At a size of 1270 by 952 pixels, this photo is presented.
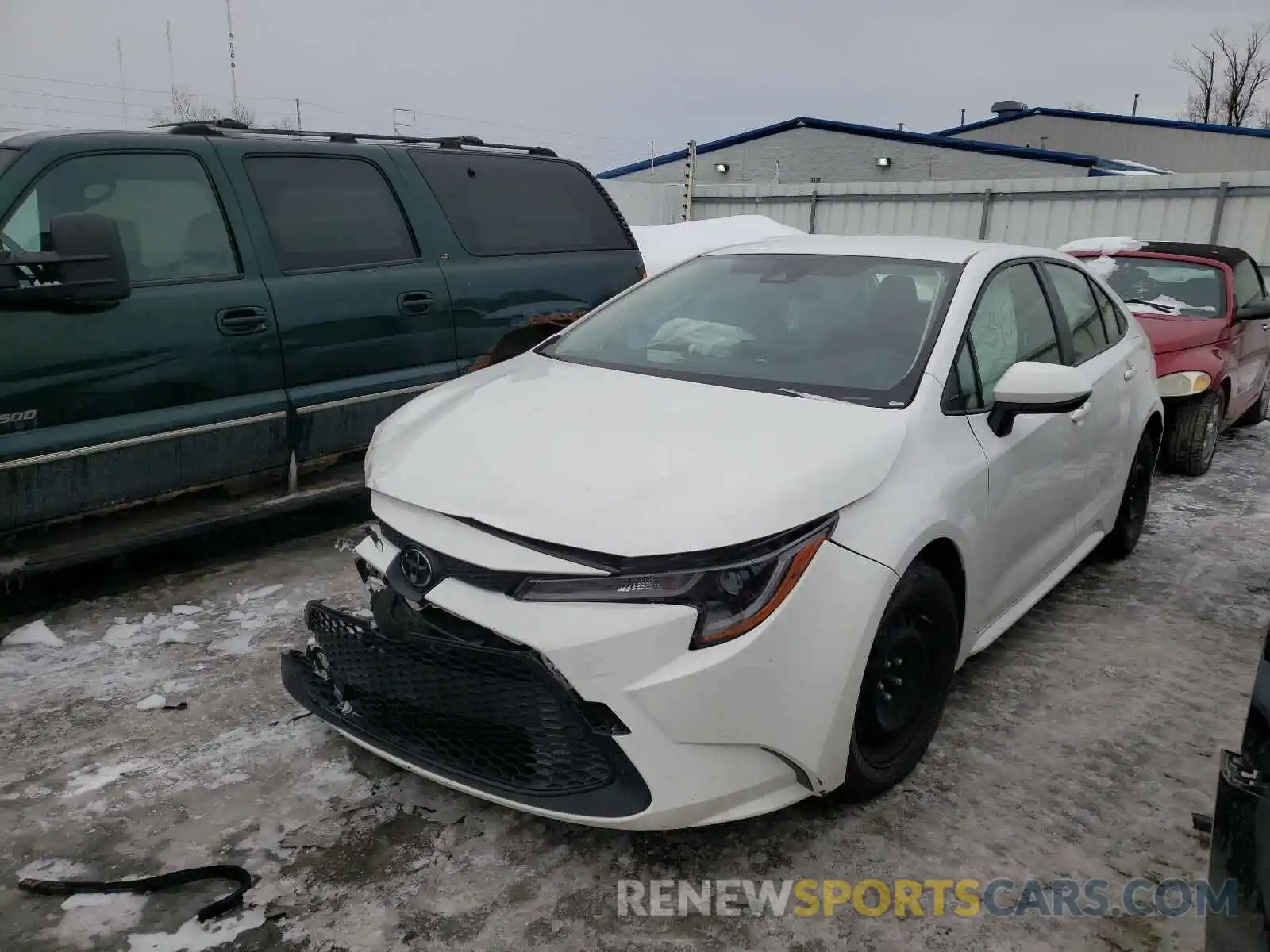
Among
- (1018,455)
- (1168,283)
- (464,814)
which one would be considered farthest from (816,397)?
(1168,283)

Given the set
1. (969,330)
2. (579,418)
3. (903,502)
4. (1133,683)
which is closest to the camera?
(903,502)

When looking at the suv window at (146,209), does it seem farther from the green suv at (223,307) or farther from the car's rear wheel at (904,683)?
the car's rear wheel at (904,683)

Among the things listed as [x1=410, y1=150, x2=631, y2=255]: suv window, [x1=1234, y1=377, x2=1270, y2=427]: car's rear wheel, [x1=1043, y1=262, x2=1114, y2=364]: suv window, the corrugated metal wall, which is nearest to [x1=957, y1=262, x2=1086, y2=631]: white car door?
[x1=1043, y1=262, x2=1114, y2=364]: suv window

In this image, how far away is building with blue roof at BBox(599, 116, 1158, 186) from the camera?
21.5 m

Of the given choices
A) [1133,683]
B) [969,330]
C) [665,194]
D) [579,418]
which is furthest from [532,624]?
[665,194]

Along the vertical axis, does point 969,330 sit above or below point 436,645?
above

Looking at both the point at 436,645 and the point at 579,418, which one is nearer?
the point at 436,645

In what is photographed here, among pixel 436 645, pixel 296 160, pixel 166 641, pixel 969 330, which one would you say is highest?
pixel 296 160

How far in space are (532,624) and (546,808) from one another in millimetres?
456

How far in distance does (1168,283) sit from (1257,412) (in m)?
2.01

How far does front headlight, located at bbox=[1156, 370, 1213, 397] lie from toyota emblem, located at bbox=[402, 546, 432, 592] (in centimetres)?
584

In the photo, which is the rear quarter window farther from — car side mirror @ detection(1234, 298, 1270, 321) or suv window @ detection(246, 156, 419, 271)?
car side mirror @ detection(1234, 298, 1270, 321)

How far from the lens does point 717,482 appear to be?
7.79 feet

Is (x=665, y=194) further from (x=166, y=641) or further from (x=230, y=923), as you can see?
(x=230, y=923)
